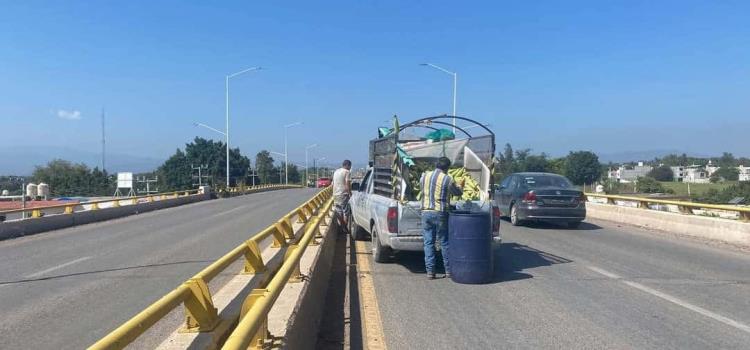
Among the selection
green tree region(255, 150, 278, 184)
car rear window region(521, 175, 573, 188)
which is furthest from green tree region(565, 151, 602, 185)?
green tree region(255, 150, 278, 184)

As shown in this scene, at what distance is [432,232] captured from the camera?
943 cm

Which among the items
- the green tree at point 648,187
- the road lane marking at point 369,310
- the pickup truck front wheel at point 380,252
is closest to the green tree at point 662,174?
the green tree at point 648,187

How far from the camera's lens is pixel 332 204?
17.6 meters

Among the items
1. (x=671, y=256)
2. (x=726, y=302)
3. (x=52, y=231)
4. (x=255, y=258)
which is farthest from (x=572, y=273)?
(x=52, y=231)

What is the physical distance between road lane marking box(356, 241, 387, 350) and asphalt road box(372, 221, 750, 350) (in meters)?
0.10

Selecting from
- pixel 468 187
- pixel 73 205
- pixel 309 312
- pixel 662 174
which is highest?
pixel 662 174

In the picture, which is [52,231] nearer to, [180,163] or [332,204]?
[332,204]

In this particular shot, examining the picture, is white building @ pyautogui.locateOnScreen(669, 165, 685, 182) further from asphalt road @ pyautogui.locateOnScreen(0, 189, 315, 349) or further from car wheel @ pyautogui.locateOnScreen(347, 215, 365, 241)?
asphalt road @ pyautogui.locateOnScreen(0, 189, 315, 349)

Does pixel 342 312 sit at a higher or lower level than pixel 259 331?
lower

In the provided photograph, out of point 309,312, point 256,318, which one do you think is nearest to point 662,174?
point 309,312

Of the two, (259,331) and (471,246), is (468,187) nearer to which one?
(471,246)

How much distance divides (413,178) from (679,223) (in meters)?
8.67

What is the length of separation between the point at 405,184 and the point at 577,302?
12.5ft

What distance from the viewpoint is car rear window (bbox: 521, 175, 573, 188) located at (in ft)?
58.0
